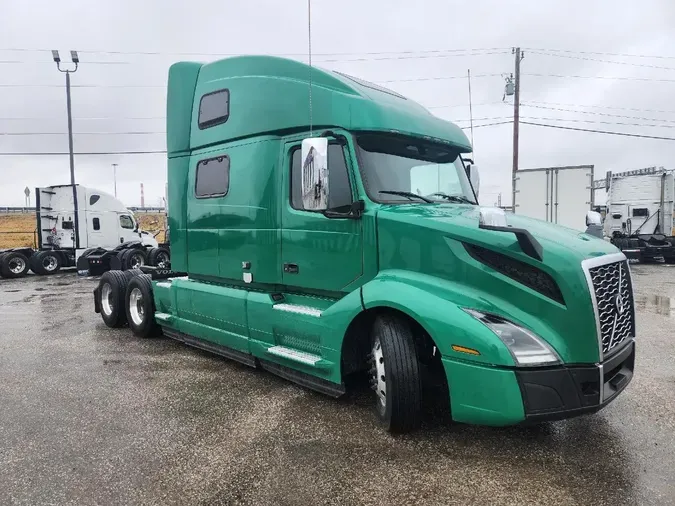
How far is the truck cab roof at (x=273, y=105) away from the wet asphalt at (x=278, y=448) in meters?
2.59

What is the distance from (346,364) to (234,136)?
278 cm

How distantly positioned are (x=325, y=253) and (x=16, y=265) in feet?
61.1

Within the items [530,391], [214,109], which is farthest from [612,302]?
[214,109]

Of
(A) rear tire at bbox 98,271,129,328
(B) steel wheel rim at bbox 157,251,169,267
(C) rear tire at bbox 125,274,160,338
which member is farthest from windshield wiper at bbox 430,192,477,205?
(B) steel wheel rim at bbox 157,251,169,267

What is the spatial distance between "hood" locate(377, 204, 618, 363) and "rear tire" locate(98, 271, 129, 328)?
5.54m

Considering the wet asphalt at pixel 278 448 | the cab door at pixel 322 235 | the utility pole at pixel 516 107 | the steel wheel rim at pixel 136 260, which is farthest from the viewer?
the utility pole at pixel 516 107

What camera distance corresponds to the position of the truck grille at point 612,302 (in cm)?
333

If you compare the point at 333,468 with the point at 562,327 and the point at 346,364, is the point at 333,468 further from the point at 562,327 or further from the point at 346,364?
the point at 562,327

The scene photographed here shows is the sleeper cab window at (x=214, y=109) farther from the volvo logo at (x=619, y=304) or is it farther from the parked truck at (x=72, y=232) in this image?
the parked truck at (x=72, y=232)

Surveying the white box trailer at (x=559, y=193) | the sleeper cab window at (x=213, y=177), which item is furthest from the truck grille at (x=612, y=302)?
the white box trailer at (x=559, y=193)

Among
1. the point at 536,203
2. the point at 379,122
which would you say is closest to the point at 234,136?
the point at 379,122

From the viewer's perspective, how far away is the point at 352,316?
4.04 m

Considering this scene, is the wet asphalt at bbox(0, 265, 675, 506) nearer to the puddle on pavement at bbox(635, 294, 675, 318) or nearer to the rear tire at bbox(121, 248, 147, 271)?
the puddle on pavement at bbox(635, 294, 675, 318)

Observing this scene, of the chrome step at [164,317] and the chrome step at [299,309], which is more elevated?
the chrome step at [299,309]
